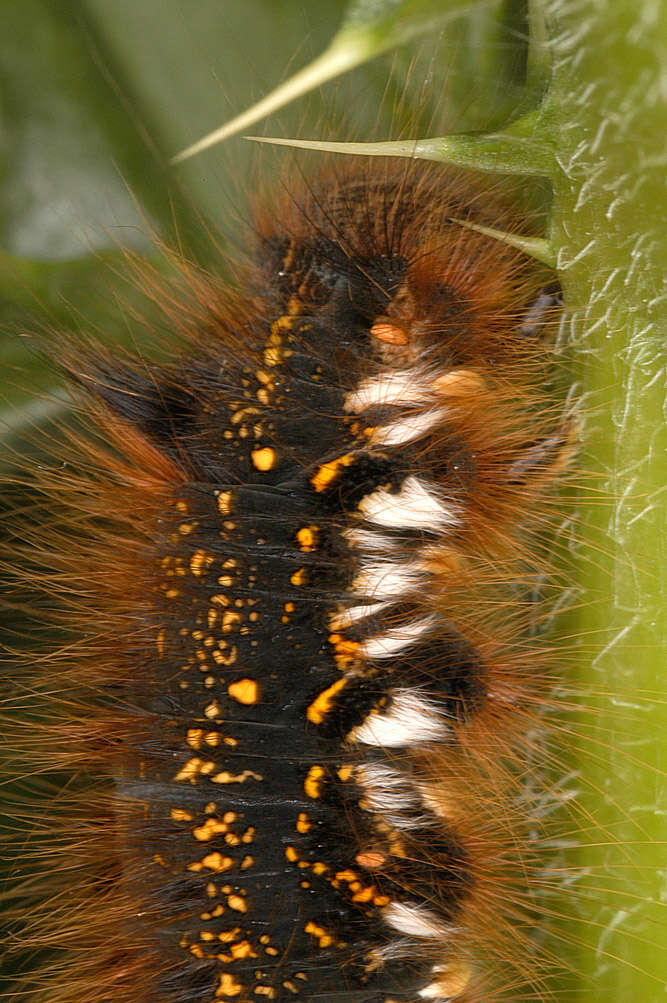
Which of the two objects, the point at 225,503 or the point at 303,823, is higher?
the point at 225,503

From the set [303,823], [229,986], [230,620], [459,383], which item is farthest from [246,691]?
[459,383]

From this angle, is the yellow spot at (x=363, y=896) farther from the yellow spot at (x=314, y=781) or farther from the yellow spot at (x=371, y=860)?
the yellow spot at (x=314, y=781)

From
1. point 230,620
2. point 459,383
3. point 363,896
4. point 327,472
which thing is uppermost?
point 459,383

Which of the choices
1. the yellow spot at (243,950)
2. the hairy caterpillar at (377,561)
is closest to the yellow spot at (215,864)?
the hairy caterpillar at (377,561)

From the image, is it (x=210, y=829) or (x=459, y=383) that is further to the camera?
(x=459, y=383)

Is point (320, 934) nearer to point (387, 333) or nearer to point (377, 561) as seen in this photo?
point (377, 561)

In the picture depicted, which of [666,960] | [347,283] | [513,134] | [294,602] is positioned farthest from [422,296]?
[666,960]

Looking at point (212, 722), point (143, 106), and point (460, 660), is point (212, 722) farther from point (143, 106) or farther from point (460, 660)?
point (143, 106)
